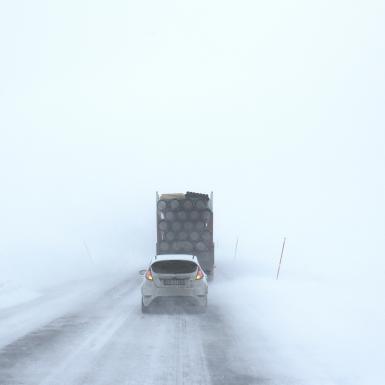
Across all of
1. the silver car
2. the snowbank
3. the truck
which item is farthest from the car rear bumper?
the truck

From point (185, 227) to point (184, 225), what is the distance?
9 centimetres

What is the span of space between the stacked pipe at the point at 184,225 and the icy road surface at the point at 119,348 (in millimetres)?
9188

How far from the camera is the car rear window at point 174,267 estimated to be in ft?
47.3

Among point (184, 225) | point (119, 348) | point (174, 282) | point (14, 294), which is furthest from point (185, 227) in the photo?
point (119, 348)

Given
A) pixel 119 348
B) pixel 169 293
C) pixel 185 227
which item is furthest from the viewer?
pixel 185 227

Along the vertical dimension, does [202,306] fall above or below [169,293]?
below

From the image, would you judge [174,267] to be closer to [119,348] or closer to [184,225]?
[119,348]

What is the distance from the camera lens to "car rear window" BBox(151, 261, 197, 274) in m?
14.4

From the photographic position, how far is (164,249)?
81.6 feet

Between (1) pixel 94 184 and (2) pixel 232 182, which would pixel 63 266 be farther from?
(2) pixel 232 182

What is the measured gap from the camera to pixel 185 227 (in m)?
24.8

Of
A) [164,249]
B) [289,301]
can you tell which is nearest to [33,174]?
[164,249]

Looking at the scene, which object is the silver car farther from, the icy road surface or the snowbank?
the snowbank

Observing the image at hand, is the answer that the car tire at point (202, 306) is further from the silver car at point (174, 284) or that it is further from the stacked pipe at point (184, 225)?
the stacked pipe at point (184, 225)
